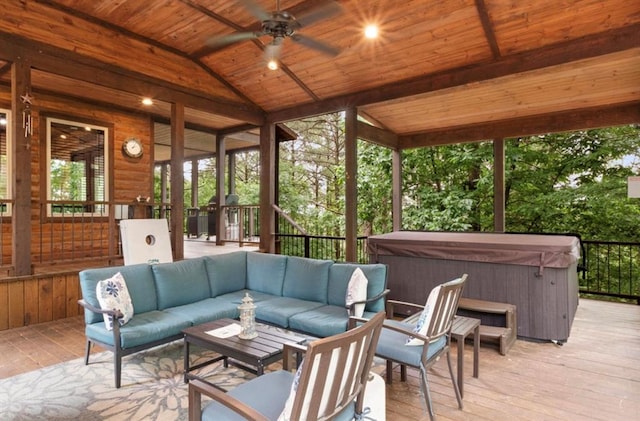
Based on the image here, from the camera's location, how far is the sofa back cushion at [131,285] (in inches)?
134

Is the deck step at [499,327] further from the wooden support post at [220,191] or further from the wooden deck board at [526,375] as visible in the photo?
the wooden support post at [220,191]

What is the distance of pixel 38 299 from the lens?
455cm

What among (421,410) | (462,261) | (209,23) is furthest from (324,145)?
(421,410)

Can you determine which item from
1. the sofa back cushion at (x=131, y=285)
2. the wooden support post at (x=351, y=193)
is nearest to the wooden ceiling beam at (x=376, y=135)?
the wooden support post at (x=351, y=193)

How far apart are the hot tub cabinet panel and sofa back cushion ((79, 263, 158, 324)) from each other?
3038mm

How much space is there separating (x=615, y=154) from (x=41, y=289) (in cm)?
1083

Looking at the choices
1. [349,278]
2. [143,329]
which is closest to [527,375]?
[349,278]

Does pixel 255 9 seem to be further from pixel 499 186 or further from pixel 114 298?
pixel 499 186

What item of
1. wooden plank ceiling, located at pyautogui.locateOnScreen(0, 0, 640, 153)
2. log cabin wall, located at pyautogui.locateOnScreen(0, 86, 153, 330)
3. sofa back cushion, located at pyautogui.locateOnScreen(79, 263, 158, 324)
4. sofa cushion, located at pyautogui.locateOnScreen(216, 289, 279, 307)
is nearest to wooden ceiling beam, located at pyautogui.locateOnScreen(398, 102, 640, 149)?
wooden plank ceiling, located at pyautogui.locateOnScreen(0, 0, 640, 153)

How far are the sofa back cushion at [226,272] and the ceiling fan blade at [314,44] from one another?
2751 mm

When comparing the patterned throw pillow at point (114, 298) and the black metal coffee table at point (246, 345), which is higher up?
the patterned throw pillow at point (114, 298)


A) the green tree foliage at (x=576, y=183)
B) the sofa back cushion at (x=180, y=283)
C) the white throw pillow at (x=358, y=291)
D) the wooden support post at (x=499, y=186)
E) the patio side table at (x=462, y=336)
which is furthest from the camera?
the green tree foliage at (x=576, y=183)

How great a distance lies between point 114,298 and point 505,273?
4127mm

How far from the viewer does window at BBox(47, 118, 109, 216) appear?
6.54 meters
